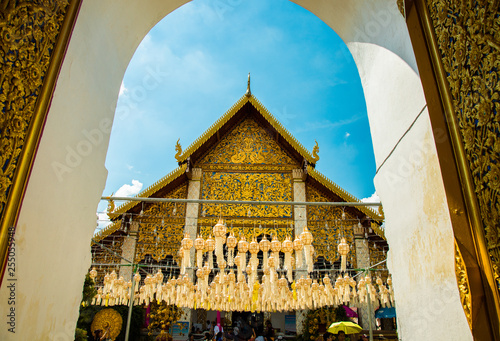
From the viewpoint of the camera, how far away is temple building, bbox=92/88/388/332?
834 centimetres

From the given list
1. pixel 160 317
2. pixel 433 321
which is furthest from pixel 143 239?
pixel 433 321

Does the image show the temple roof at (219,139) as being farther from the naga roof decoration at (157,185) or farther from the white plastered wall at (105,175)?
the white plastered wall at (105,175)

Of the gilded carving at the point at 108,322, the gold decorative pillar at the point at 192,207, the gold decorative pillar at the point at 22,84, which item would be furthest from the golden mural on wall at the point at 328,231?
the gold decorative pillar at the point at 22,84

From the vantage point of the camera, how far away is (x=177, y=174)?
872 cm

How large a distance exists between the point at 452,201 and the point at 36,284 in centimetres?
172

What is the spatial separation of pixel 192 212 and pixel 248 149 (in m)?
2.28

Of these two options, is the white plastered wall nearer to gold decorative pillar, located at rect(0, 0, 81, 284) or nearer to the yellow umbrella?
gold decorative pillar, located at rect(0, 0, 81, 284)

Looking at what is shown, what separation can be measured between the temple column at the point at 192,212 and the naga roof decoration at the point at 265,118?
1.73 feet

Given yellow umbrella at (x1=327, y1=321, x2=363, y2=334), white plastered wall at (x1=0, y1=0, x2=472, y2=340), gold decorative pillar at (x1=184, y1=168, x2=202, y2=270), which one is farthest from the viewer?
gold decorative pillar at (x1=184, y1=168, x2=202, y2=270)

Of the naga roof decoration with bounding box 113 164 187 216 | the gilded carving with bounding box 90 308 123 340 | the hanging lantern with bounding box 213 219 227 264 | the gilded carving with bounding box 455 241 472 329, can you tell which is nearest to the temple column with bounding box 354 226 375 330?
the naga roof decoration with bounding box 113 164 187 216

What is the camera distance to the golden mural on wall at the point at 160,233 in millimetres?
8406

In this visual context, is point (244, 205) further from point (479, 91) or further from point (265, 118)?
point (479, 91)

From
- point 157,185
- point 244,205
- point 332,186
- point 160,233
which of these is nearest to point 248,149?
point 244,205

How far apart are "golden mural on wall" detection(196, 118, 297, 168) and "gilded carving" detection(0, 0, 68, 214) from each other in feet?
25.7
